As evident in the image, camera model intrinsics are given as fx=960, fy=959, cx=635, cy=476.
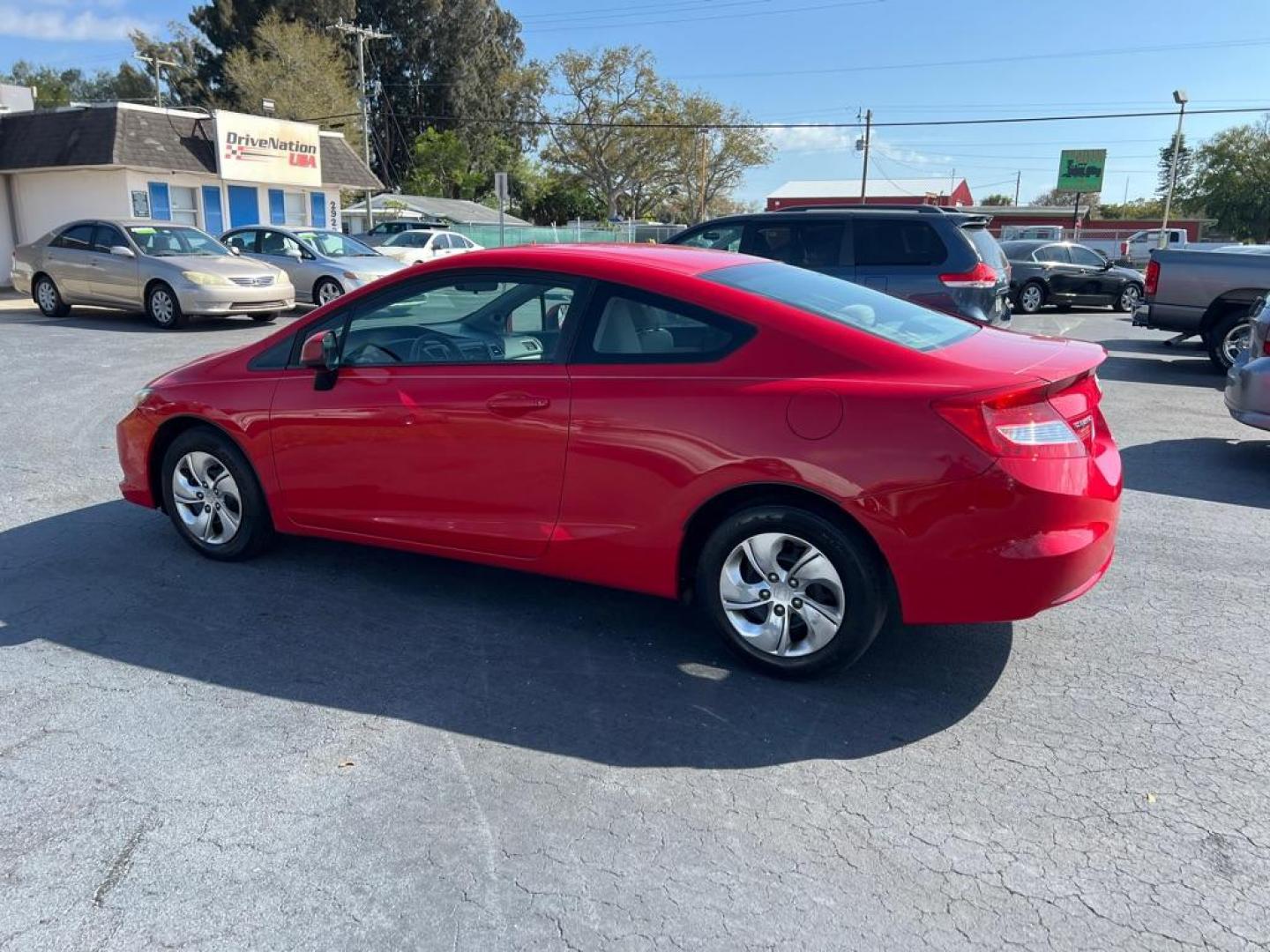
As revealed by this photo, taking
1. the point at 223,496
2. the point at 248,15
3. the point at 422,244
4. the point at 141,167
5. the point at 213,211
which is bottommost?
the point at 223,496

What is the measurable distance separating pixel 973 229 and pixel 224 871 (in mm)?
9595

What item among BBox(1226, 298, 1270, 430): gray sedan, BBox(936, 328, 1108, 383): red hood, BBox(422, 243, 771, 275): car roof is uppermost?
BBox(422, 243, 771, 275): car roof

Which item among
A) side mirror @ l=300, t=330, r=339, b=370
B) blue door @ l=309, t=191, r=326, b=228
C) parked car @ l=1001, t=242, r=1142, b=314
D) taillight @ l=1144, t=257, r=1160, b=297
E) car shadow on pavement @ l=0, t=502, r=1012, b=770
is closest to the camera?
car shadow on pavement @ l=0, t=502, r=1012, b=770

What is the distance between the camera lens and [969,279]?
9.55 meters

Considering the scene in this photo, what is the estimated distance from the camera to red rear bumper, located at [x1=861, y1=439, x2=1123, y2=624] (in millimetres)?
3279

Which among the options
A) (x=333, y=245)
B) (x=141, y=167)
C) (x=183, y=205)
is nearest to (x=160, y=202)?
(x=183, y=205)

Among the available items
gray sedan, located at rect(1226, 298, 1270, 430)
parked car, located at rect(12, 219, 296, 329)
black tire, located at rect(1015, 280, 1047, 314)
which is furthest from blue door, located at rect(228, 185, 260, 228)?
gray sedan, located at rect(1226, 298, 1270, 430)

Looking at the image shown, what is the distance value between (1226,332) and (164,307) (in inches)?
579

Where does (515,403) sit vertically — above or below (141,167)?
below

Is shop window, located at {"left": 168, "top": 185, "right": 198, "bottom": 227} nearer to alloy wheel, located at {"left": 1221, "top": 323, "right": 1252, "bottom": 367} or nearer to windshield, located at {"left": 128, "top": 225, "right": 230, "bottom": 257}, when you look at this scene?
windshield, located at {"left": 128, "top": 225, "right": 230, "bottom": 257}

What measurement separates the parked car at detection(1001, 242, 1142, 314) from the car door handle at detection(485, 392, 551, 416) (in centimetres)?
1861

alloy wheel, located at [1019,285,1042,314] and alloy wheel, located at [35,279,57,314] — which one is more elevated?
alloy wheel, located at [1019,285,1042,314]

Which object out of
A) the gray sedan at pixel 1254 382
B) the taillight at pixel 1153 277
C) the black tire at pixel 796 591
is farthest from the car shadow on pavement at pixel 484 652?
the taillight at pixel 1153 277

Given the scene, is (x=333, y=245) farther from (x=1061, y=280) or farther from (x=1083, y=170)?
(x=1083, y=170)
